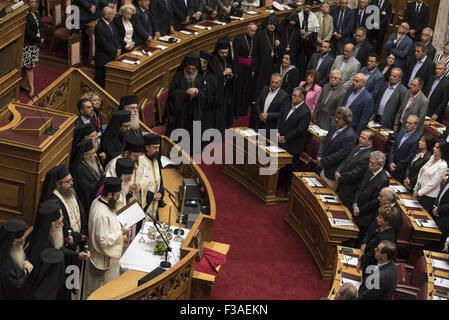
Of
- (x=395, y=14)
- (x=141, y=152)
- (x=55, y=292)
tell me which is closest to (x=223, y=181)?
(x=141, y=152)

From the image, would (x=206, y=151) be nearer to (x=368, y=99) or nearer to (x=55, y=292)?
(x=368, y=99)

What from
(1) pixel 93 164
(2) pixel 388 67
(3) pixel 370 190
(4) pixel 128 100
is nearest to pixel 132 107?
(4) pixel 128 100

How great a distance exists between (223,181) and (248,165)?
57cm

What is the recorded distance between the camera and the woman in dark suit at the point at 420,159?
8.88m

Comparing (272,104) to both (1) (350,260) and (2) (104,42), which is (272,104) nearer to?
(2) (104,42)

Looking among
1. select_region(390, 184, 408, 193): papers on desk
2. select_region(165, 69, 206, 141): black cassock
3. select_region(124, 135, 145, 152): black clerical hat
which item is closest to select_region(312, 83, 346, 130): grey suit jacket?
select_region(390, 184, 408, 193): papers on desk

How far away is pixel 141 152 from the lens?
795 cm

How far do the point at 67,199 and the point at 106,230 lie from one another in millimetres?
512

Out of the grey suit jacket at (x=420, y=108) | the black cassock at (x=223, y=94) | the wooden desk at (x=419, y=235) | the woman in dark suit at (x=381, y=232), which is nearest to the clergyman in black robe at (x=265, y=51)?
the black cassock at (x=223, y=94)

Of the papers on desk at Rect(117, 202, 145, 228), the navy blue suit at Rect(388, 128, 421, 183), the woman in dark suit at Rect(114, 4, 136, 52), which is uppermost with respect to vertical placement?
the woman in dark suit at Rect(114, 4, 136, 52)

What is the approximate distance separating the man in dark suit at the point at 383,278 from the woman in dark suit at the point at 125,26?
227 inches

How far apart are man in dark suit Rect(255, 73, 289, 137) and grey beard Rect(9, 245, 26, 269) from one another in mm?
5178

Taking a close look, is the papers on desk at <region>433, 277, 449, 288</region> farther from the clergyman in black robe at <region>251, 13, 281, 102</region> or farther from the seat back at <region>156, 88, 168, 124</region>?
the clergyman in black robe at <region>251, 13, 281, 102</region>

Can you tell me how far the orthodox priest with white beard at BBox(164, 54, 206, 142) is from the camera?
34.8 feet
